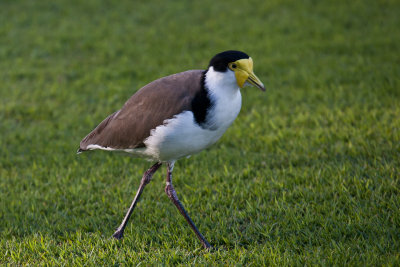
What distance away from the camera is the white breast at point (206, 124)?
12.4 feet

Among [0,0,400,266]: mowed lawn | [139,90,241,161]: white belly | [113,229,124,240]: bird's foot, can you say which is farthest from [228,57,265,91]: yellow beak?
[113,229,124,240]: bird's foot

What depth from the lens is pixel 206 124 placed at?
381 centimetres

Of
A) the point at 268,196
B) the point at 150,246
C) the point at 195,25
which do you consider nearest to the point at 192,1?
the point at 195,25

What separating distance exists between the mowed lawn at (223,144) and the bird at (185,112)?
20.2 inches

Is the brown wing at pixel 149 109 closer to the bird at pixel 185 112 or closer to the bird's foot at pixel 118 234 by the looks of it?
the bird at pixel 185 112

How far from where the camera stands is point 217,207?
481 centimetres

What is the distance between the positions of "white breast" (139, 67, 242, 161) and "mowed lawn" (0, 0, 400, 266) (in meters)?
0.92

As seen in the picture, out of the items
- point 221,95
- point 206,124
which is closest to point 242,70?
point 221,95

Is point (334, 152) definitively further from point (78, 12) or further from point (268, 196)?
point (78, 12)

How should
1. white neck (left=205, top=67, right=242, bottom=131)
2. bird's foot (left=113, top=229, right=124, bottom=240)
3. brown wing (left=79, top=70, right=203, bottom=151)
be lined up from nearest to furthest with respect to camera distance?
white neck (left=205, top=67, right=242, bottom=131), brown wing (left=79, top=70, right=203, bottom=151), bird's foot (left=113, top=229, right=124, bottom=240)

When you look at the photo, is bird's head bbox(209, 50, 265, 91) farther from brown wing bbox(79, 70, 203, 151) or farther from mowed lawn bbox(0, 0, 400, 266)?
mowed lawn bbox(0, 0, 400, 266)

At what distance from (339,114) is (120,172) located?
9.89 ft

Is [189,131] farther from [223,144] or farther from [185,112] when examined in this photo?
[223,144]

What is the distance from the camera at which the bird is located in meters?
3.80
